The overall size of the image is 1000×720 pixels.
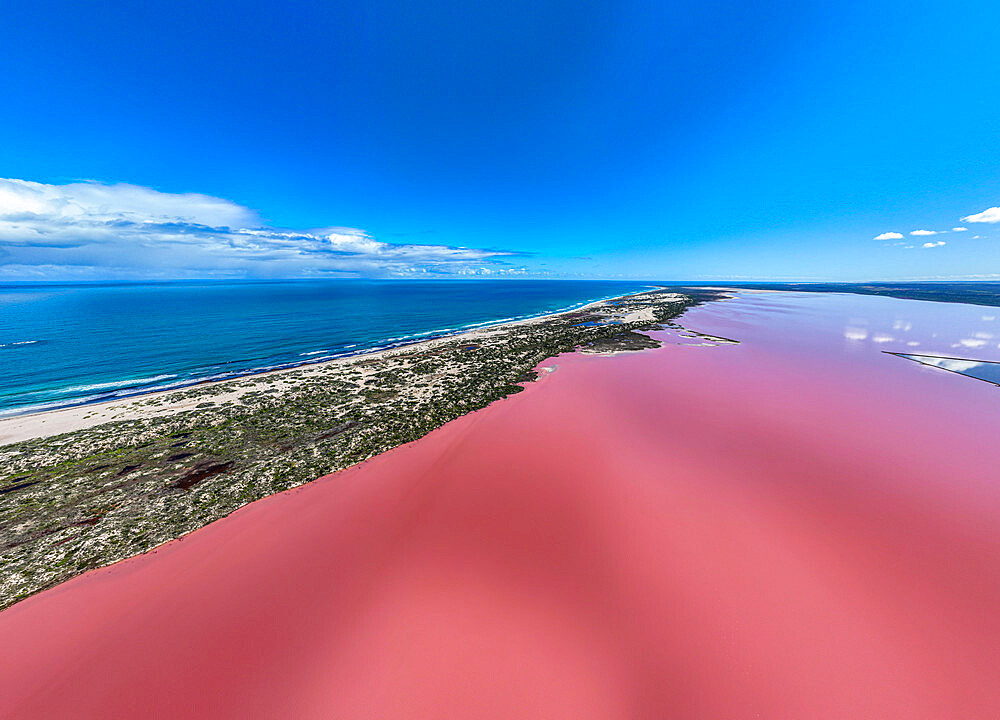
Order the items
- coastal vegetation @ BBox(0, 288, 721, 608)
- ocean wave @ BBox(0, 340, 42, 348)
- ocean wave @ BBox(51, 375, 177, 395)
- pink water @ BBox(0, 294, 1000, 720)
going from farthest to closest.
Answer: ocean wave @ BBox(0, 340, 42, 348) → ocean wave @ BBox(51, 375, 177, 395) → coastal vegetation @ BBox(0, 288, 721, 608) → pink water @ BBox(0, 294, 1000, 720)

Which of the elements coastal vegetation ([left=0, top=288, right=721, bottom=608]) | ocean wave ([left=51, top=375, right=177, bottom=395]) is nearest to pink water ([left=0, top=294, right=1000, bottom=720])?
coastal vegetation ([left=0, top=288, right=721, bottom=608])

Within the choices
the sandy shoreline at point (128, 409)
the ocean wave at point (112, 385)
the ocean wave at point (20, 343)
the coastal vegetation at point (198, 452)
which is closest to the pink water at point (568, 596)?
the coastal vegetation at point (198, 452)

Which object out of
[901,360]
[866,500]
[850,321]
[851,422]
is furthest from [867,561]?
[850,321]

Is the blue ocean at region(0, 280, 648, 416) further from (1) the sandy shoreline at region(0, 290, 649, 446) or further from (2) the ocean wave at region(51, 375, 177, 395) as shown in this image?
(1) the sandy shoreline at region(0, 290, 649, 446)

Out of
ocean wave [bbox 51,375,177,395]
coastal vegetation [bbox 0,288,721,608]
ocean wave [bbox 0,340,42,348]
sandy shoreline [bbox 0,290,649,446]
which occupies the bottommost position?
ocean wave [bbox 0,340,42,348]

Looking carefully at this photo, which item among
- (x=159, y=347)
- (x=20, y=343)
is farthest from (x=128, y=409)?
(x=20, y=343)

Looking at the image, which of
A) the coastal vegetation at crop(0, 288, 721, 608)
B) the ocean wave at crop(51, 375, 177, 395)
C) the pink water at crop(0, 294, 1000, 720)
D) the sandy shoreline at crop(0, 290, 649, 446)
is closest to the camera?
the pink water at crop(0, 294, 1000, 720)

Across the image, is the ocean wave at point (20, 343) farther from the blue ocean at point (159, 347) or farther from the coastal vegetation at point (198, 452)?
the coastal vegetation at point (198, 452)

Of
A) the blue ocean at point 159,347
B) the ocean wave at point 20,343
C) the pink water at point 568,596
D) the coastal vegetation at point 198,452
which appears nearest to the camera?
the pink water at point 568,596

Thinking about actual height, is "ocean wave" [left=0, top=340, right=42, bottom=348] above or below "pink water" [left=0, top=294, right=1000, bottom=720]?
below
